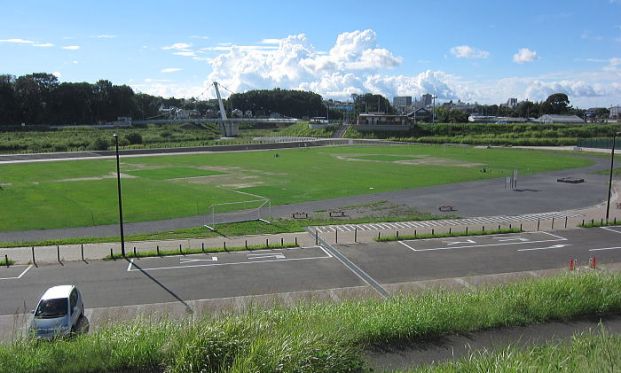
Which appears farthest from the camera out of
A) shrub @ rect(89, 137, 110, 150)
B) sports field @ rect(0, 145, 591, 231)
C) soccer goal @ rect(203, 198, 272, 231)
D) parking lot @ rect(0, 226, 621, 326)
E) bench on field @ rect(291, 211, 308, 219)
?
shrub @ rect(89, 137, 110, 150)

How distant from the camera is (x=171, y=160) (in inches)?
3250

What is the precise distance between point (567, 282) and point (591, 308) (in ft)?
4.25

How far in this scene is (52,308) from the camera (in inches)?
644

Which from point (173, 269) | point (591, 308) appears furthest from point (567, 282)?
point (173, 269)

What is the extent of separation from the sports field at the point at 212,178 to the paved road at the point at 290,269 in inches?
543

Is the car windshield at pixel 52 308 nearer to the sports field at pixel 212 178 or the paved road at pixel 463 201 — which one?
the paved road at pixel 463 201

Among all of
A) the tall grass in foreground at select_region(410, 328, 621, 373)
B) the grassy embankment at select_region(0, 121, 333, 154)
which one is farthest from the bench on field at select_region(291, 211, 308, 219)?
the grassy embankment at select_region(0, 121, 333, 154)

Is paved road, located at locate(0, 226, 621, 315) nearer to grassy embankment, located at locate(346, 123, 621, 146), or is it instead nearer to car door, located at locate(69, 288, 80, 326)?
car door, located at locate(69, 288, 80, 326)

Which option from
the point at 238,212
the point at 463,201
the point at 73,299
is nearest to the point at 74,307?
the point at 73,299

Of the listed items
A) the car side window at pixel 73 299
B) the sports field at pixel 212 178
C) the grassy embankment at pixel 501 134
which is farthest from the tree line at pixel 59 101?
the car side window at pixel 73 299

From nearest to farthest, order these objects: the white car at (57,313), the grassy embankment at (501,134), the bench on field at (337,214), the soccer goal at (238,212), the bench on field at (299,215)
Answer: the white car at (57,313)
the soccer goal at (238,212)
the bench on field at (299,215)
the bench on field at (337,214)
the grassy embankment at (501,134)

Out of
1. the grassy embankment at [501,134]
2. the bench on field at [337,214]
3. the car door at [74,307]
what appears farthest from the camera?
the grassy embankment at [501,134]

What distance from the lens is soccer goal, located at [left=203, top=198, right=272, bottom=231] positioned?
37719 mm

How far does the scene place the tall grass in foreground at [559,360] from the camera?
22.6 feet
